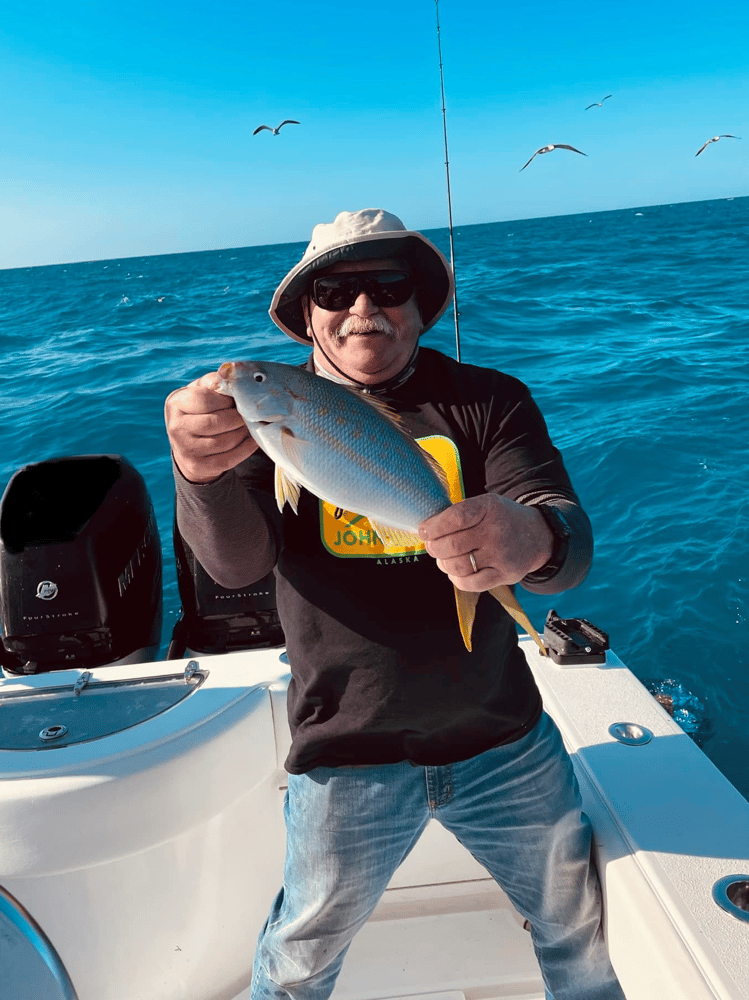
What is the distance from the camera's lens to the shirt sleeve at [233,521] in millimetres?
1758

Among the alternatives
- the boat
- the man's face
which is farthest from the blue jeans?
the man's face

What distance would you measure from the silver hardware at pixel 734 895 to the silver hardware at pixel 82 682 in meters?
2.08

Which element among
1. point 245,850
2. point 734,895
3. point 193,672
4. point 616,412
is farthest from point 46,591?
point 616,412

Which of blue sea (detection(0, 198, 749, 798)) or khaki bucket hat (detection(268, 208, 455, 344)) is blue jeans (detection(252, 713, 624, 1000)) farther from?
blue sea (detection(0, 198, 749, 798))

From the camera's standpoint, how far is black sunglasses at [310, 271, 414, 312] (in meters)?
1.98

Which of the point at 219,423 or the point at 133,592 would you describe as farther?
the point at 133,592

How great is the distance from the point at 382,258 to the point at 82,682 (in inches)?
72.2

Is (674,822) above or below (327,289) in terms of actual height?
below

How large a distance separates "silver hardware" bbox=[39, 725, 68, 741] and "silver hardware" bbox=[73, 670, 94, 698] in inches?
7.2

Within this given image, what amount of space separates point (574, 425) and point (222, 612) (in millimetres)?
7721

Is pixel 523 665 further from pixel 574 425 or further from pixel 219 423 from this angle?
pixel 574 425

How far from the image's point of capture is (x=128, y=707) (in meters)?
2.40

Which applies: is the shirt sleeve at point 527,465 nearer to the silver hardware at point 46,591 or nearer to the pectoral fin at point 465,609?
the pectoral fin at point 465,609

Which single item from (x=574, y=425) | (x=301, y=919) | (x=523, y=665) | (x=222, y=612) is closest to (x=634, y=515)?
(x=574, y=425)
